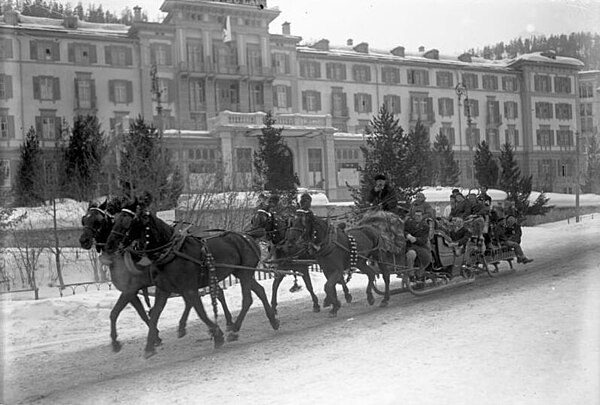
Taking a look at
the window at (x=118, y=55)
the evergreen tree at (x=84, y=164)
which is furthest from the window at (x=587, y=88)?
the window at (x=118, y=55)

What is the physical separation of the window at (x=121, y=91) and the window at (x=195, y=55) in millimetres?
4158

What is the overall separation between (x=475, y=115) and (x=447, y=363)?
32825 mm

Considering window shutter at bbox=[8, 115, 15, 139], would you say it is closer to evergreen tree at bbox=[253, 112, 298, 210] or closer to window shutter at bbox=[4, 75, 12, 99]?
window shutter at bbox=[4, 75, 12, 99]

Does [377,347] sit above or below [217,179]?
below

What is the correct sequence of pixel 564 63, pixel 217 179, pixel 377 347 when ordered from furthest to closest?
pixel 217 179
pixel 564 63
pixel 377 347

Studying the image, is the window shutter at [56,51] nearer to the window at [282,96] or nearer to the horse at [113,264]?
the window at [282,96]

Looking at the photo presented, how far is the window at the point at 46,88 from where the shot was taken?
36281mm

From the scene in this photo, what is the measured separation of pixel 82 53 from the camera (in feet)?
127

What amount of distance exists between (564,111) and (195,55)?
26.5 m

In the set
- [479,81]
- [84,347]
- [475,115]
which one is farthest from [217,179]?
[475,115]

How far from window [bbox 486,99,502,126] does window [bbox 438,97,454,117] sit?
5624 millimetres

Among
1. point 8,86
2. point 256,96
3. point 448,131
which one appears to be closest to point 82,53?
point 8,86

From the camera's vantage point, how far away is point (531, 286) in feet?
35.3

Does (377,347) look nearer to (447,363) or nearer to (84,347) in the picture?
(447,363)
